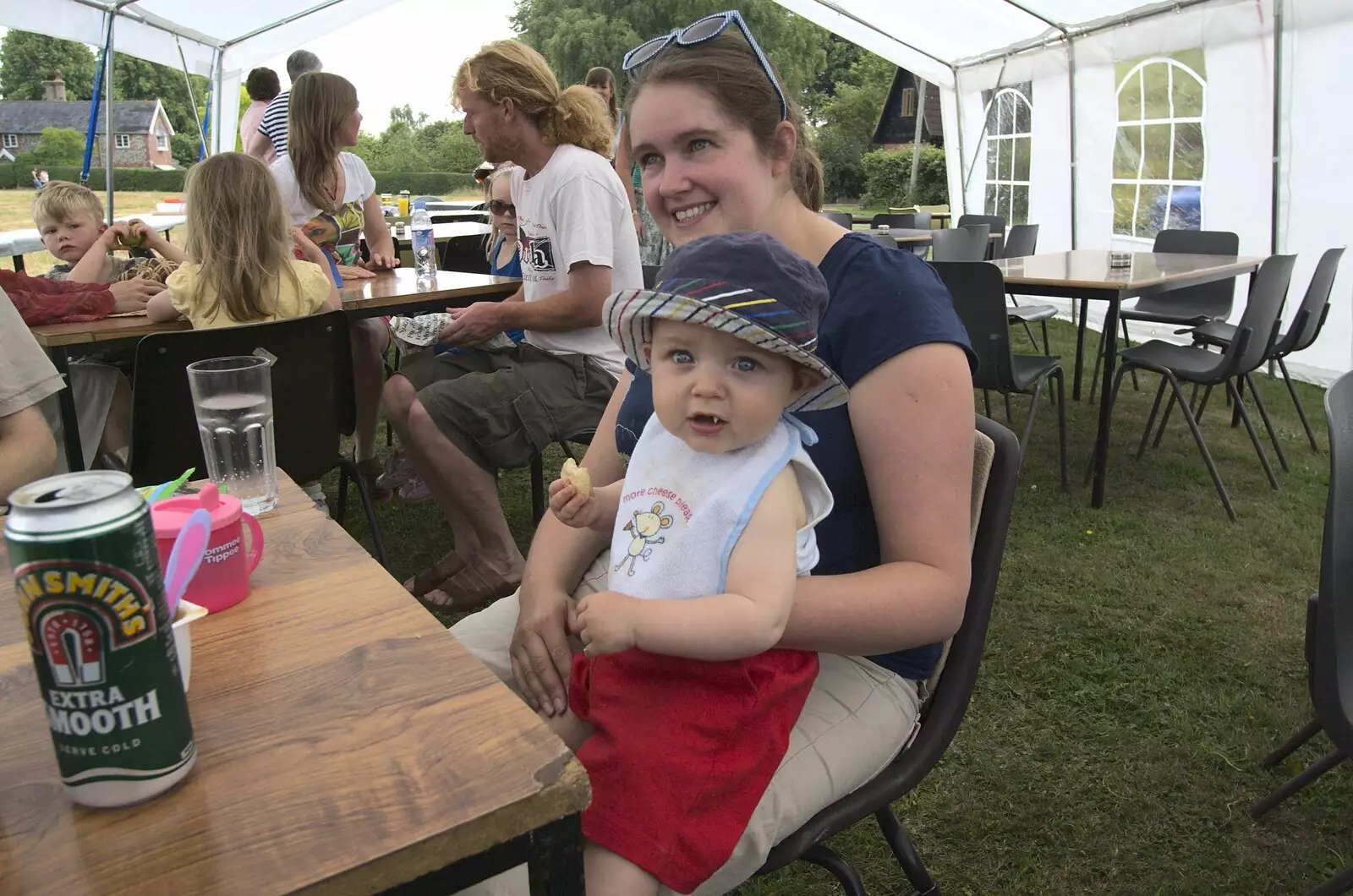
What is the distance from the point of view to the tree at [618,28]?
1126 inches

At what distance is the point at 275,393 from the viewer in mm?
2529

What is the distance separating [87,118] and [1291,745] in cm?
2851

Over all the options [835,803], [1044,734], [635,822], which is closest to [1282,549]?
[1044,734]

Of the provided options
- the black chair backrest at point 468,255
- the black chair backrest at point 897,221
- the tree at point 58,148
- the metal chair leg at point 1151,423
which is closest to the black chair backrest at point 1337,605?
the metal chair leg at point 1151,423

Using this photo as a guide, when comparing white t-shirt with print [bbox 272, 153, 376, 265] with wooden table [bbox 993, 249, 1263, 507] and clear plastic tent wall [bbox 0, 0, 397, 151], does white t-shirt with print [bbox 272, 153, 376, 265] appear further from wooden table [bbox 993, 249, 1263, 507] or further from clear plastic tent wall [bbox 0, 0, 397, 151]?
clear plastic tent wall [bbox 0, 0, 397, 151]

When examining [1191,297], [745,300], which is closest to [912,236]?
[1191,297]

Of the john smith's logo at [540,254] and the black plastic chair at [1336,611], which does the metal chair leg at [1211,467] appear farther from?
the john smith's logo at [540,254]

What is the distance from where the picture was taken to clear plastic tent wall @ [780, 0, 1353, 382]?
20.3 feet

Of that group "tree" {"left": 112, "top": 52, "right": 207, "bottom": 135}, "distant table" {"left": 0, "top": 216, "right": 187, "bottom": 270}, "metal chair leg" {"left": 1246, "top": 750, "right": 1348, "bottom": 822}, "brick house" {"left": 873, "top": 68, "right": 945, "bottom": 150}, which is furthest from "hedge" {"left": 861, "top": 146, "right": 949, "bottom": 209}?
"metal chair leg" {"left": 1246, "top": 750, "right": 1348, "bottom": 822}

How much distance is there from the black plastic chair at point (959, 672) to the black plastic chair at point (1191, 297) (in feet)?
17.0

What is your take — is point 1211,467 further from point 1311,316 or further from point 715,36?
point 715,36

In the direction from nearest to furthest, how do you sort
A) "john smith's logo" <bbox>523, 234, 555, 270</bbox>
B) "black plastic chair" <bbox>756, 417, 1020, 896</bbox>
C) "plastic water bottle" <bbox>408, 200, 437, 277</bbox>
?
"black plastic chair" <bbox>756, 417, 1020, 896</bbox> < "john smith's logo" <bbox>523, 234, 555, 270</bbox> < "plastic water bottle" <bbox>408, 200, 437, 277</bbox>

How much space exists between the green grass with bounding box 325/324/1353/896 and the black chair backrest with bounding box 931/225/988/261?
2967mm

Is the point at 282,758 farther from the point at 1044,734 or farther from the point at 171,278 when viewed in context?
the point at 171,278
